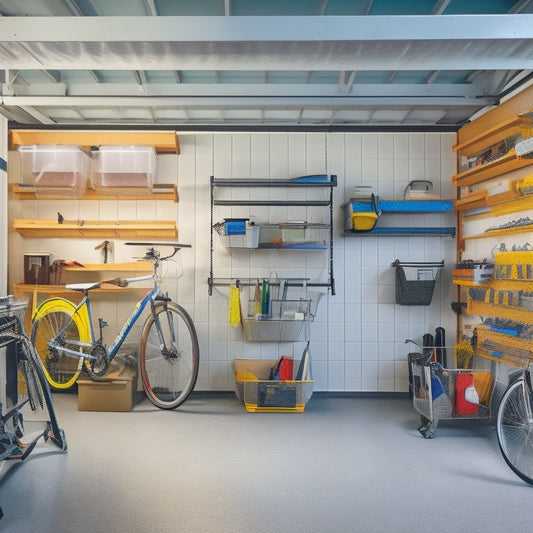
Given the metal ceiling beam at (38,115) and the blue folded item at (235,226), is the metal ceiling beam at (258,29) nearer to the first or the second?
the blue folded item at (235,226)

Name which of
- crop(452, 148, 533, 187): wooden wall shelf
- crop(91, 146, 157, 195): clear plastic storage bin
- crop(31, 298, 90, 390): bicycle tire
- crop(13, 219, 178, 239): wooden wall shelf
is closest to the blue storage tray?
crop(452, 148, 533, 187): wooden wall shelf

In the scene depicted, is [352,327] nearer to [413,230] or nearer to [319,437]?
[413,230]

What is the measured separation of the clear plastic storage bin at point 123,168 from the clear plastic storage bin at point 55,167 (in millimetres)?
174

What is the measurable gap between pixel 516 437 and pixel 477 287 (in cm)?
129

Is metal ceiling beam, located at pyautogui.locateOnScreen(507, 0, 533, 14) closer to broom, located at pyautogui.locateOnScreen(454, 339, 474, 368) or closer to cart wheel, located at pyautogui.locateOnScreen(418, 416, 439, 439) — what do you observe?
broom, located at pyautogui.locateOnScreen(454, 339, 474, 368)

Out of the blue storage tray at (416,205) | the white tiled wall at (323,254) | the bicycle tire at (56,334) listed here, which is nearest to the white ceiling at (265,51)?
the white tiled wall at (323,254)

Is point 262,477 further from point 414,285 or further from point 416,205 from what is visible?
point 416,205

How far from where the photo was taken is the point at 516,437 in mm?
3070

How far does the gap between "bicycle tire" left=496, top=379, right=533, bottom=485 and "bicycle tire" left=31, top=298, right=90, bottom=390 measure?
3.42 m

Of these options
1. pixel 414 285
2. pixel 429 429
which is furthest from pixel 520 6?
pixel 429 429

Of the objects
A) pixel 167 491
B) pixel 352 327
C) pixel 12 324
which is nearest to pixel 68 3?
pixel 12 324

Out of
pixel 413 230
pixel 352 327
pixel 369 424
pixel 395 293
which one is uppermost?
pixel 413 230

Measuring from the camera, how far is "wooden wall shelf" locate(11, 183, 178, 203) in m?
4.31

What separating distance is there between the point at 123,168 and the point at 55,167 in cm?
61
